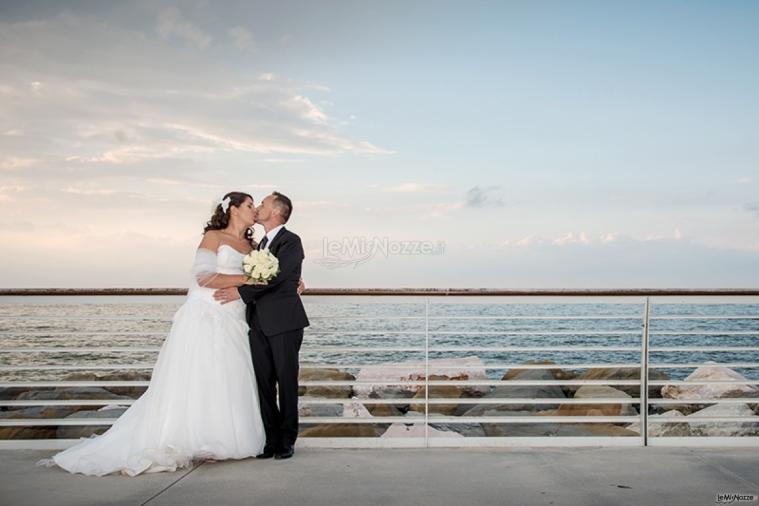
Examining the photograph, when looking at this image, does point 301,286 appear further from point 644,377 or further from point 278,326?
point 644,377

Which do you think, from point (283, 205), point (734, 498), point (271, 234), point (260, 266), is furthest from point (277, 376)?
point (734, 498)

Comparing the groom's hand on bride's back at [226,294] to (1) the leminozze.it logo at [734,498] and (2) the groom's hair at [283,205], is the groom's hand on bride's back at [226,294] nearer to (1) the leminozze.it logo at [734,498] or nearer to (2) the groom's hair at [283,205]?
(2) the groom's hair at [283,205]

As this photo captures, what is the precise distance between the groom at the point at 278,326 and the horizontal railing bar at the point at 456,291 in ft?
1.22

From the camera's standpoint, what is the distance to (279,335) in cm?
506

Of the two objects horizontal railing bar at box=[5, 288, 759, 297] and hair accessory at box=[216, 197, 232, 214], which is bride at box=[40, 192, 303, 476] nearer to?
hair accessory at box=[216, 197, 232, 214]

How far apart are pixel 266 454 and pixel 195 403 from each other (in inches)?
23.8

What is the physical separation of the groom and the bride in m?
0.08

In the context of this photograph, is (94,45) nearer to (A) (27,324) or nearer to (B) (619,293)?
(B) (619,293)

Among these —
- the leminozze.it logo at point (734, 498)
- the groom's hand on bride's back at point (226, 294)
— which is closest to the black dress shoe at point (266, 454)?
the groom's hand on bride's back at point (226, 294)

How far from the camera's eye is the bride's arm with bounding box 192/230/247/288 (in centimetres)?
507

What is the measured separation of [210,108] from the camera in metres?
12.6

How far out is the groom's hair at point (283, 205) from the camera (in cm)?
513

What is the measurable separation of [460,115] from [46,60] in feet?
24.1

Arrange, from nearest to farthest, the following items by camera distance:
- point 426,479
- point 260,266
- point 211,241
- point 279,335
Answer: point 426,479 → point 260,266 → point 279,335 → point 211,241
